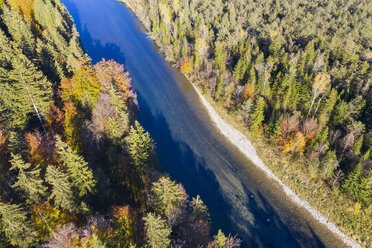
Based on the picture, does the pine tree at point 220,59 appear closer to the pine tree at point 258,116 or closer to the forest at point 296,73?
the forest at point 296,73

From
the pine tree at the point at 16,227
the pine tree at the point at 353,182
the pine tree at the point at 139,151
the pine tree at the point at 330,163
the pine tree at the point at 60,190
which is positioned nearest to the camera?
the pine tree at the point at 16,227

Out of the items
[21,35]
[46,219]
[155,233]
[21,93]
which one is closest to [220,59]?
[21,35]

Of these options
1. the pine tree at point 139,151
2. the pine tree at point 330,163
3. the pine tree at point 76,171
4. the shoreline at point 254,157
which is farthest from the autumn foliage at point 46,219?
the pine tree at point 330,163

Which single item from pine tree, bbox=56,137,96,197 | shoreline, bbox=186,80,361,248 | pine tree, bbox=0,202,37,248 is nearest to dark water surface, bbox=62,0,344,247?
shoreline, bbox=186,80,361,248

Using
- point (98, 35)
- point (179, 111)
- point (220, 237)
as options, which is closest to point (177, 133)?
point (179, 111)

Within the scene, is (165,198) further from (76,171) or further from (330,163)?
(330,163)

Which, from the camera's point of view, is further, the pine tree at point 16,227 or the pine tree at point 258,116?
the pine tree at point 258,116

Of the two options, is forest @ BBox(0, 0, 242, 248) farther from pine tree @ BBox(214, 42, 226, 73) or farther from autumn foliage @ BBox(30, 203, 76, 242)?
pine tree @ BBox(214, 42, 226, 73)
